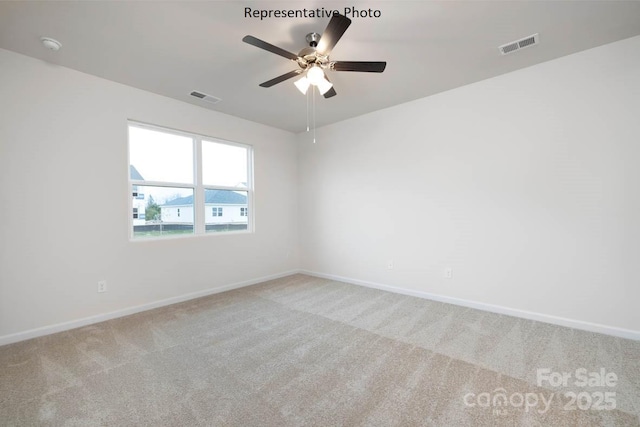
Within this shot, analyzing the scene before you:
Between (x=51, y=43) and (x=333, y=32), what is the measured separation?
8.26ft

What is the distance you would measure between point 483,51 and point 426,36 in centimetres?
69

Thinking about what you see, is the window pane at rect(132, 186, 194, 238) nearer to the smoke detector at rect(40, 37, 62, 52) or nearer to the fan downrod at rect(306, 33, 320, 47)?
the smoke detector at rect(40, 37, 62, 52)

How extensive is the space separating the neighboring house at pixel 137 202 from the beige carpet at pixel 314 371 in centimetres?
116

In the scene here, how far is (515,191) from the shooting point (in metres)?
3.07

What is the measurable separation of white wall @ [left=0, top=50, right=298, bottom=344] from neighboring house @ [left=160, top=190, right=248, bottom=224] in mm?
341

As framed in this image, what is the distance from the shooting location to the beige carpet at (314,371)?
1647mm

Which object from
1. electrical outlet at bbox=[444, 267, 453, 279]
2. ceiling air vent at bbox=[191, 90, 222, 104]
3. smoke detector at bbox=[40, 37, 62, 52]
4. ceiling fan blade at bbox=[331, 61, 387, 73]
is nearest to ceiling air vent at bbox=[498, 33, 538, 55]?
ceiling fan blade at bbox=[331, 61, 387, 73]

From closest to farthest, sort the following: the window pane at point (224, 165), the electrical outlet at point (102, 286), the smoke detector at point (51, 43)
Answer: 1. the smoke detector at point (51, 43)
2. the electrical outlet at point (102, 286)
3. the window pane at point (224, 165)

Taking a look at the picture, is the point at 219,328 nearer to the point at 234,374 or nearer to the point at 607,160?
the point at 234,374

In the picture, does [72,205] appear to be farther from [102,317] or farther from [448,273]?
[448,273]

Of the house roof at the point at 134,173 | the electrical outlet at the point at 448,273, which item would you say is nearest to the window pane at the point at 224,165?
Answer: the house roof at the point at 134,173

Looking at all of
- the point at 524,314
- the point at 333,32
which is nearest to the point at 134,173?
the point at 333,32

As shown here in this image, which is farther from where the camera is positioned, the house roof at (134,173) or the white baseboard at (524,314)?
the house roof at (134,173)

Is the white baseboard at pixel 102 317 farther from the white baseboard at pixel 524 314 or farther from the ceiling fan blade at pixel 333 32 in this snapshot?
the ceiling fan blade at pixel 333 32
